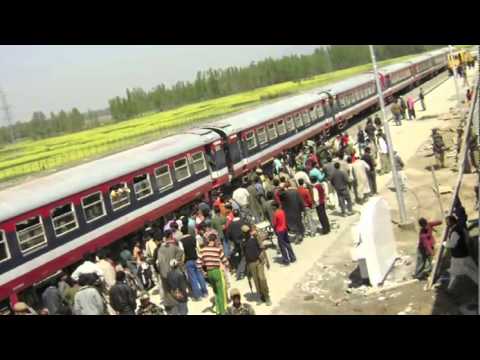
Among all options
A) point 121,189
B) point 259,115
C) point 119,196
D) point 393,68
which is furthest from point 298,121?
point 393,68

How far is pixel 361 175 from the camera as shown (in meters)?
13.9

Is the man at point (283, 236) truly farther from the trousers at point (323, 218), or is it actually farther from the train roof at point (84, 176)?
the train roof at point (84, 176)

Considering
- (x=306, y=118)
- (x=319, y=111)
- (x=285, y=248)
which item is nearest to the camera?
(x=285, y=248)

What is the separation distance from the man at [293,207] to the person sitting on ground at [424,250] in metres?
2.93

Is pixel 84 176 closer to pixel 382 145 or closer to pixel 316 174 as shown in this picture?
pixel 316 174

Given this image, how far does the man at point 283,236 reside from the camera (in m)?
10.5

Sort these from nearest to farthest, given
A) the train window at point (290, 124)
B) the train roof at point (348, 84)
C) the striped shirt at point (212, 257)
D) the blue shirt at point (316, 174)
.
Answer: the striped shirt at point (212, 257), the blue shirt at point (316, 174), the train window at point (290, 124), the train roof at point (348, 84)

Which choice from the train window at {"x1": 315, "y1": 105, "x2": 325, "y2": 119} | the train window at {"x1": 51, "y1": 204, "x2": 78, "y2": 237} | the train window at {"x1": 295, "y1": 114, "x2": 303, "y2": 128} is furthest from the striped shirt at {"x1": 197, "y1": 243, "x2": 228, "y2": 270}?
the train window at {"x1": 315, "y1": 105, "x2": 325, "y2": 119}

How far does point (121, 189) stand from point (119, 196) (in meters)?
0.23

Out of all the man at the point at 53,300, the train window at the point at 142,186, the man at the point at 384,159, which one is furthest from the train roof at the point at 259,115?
the man at the point at 53,300

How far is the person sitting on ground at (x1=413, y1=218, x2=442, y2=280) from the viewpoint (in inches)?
352

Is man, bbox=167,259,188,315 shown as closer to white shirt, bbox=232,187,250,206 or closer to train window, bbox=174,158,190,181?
white shirt, bbox=232,187,250,206

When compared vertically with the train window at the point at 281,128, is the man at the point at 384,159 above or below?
below
